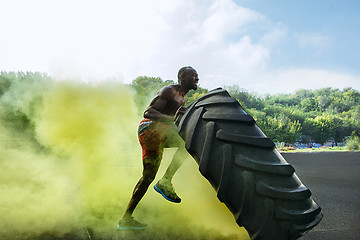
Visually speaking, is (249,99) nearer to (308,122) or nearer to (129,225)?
(308,122)

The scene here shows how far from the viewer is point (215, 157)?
1.29 metres

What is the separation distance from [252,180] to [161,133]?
1170 millimetres

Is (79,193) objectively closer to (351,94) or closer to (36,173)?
(36,173)

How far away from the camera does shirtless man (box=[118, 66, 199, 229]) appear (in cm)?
216

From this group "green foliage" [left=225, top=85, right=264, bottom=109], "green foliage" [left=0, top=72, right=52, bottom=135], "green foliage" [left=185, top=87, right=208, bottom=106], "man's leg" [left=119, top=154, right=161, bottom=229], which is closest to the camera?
"man's leg" [left=119, top=154, right=161, bottom=229]

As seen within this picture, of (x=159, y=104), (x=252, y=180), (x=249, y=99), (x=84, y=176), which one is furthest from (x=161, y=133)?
(x=249, y=99)

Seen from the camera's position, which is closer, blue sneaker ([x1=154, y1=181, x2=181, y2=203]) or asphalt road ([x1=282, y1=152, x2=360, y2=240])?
blue sneaker ([x1=154, y1=181, x2=181, y2=203])

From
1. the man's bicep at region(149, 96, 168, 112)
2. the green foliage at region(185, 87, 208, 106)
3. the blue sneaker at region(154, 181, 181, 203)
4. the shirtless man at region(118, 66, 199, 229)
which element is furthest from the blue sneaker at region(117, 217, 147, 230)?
the green foliage at region(185, 87, 208, 106)

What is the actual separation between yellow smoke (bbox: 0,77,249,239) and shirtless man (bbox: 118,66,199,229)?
0.47 m

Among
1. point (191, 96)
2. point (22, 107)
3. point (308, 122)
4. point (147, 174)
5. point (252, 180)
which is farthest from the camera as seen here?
point (308, 122)

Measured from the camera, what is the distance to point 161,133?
2.21m

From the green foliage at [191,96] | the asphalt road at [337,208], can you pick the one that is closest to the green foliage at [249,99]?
the green foliage at [191,96]

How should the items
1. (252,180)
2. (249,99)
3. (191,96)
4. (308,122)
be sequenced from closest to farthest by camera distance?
(252,180)
(191,96)
(308,122)
(249,99)

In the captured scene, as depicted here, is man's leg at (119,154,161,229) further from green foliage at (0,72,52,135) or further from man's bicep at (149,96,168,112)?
green foliage at (0,72,52,135)
